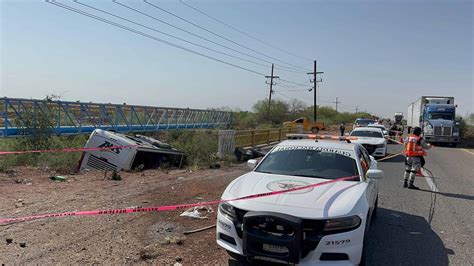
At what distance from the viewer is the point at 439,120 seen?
3038cm

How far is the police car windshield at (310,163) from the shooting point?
217 inches

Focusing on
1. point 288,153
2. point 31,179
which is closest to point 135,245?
point 288,153

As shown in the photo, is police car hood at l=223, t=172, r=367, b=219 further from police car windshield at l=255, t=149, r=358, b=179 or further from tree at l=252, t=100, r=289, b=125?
tree at l=252, t=100, r=289, b=125

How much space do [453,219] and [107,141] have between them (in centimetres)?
995

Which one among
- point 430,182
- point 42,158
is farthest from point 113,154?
point 430,182

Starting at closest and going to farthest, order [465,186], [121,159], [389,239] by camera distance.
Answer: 1. [389,239]
2. [465,186]
3. [121,159]

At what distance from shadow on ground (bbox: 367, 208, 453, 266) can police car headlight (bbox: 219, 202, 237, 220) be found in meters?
1.82

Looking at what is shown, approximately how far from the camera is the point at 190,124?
3406cm

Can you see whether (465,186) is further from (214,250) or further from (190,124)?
(190,124)

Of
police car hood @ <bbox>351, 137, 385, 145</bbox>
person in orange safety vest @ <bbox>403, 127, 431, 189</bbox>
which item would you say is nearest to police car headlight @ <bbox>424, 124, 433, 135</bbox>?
police car hood @ <bbox>351, 137, 385, 145</bbox>

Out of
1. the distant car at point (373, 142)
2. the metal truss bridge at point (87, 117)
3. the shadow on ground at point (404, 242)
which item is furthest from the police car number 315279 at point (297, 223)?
the distant car at point (373, 142)

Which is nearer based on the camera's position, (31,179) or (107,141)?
(31,179)

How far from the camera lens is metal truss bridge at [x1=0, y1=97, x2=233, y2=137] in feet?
47.5

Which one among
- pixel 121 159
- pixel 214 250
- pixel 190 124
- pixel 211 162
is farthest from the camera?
pixel 190 124
